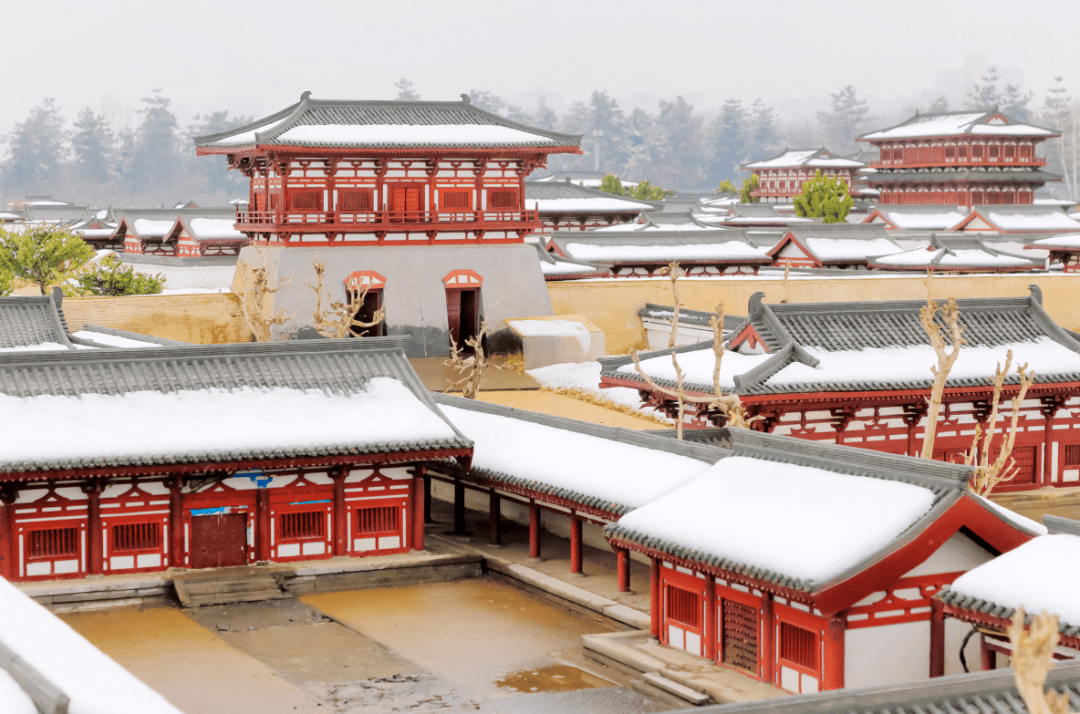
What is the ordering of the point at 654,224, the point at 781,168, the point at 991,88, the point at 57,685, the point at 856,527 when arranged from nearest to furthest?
1. the point at 57,685
2. the point at 856,527
3. the point at 654,224
4. the point at 781,168
5. the point at 991,88

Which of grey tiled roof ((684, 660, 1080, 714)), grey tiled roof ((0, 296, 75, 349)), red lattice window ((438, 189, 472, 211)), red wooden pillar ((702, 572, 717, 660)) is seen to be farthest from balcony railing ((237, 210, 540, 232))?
grey tiled roof ((684, 660, 1080, 714))

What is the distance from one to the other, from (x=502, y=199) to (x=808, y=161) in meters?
63.7

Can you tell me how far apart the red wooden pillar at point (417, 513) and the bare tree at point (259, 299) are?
12774 millimetres

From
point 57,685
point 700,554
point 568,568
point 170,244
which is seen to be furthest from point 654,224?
point 57,685

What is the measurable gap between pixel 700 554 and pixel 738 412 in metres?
6.11

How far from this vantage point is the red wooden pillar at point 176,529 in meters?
21.7

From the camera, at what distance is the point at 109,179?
16400 cm

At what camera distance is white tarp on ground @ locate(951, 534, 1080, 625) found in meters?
13.5

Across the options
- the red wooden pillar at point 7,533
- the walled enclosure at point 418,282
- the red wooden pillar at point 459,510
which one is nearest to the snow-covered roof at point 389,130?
the walled enclosure at point 418,282

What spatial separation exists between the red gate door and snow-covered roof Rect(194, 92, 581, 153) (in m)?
18.5

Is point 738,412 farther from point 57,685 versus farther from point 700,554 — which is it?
point 57,685

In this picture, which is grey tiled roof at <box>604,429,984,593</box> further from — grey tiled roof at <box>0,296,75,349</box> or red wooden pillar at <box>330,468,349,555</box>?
grey tiled roof at <box>0,296,75,349</box>

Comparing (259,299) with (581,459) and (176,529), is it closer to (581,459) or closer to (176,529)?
(176,529)

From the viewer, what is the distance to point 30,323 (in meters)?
33.1
